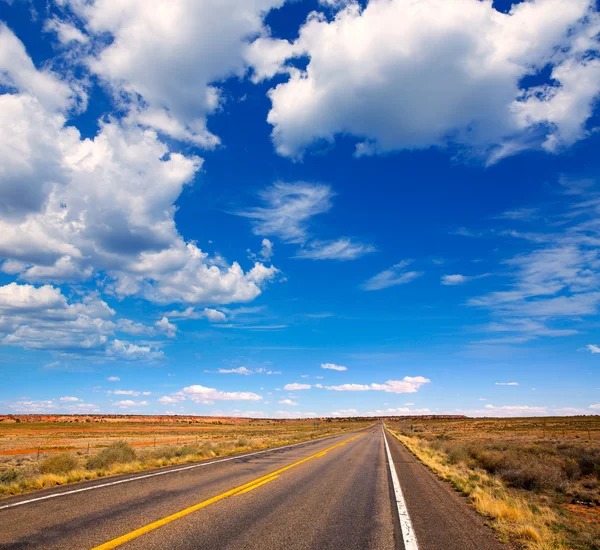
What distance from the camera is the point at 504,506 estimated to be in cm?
847

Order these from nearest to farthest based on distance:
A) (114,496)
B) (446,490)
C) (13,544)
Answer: (13,544) → (114,496) → (446,490)

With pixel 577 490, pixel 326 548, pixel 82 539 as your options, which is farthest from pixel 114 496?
pixel 577 490

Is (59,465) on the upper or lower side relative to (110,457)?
upper

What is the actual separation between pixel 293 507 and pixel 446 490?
18.3 feet

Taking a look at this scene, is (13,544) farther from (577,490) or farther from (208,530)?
(577,490)

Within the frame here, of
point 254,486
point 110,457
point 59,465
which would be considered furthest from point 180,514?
point 110,457

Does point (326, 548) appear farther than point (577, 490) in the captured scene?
No

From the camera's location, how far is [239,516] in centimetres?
707

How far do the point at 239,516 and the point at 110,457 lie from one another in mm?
12173

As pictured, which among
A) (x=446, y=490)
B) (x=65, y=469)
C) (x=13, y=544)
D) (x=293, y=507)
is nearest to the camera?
(x=13, y=544)

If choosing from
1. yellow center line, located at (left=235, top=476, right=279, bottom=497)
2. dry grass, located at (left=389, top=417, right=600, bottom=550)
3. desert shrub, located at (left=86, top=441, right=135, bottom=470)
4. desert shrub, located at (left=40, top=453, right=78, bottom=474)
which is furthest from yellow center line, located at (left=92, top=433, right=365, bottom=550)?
desert shrub, located at (left=86, top=441, right=135, bottom=470)

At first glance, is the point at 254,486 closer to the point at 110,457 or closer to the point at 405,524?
the point at 405,524

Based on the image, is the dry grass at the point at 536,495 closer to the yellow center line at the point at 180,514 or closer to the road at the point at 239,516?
the road at the point at 239,516

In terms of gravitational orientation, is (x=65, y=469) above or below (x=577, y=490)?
above
